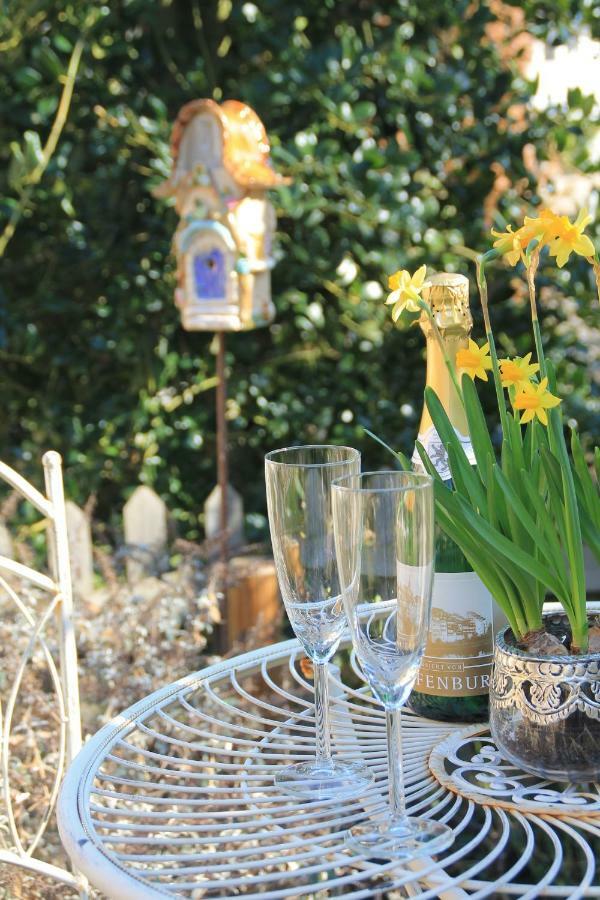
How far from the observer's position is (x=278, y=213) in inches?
114

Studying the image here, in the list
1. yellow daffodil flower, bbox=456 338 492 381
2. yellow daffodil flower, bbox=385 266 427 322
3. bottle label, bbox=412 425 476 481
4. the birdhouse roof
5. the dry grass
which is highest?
the birdhouse roof

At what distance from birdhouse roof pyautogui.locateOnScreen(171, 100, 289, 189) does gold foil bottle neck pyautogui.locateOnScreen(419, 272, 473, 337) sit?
1372 mm

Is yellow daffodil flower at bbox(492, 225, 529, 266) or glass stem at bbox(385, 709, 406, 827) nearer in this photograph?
glass stem at bbox(385, 709, 406, 827)

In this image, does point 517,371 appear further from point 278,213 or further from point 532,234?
point 278,213

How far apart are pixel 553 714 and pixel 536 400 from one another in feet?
0.84

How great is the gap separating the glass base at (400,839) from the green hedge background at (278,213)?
6.77 ft

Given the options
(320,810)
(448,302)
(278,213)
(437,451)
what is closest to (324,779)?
(320,810)

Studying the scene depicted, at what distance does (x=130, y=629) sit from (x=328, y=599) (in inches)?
50.1

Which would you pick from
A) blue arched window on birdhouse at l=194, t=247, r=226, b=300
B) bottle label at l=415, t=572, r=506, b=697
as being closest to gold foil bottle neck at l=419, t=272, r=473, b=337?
bottle label at l=415, t=572, r=506, b=697

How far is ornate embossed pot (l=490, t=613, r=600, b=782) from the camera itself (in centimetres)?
89

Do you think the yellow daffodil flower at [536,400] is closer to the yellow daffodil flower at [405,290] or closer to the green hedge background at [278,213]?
the yellow daffodil flower at [405,290]

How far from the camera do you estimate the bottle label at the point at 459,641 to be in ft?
3.55

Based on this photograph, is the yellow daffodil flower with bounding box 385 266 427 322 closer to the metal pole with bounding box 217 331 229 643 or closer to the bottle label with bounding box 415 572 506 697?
the bottle label with bounding box 415 572 506 697

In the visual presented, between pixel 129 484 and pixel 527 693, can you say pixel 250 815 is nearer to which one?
pixel 527 693
